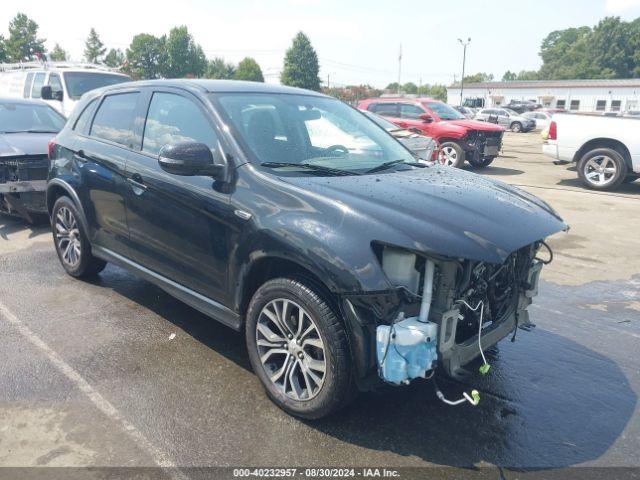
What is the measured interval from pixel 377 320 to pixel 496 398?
1.22 m

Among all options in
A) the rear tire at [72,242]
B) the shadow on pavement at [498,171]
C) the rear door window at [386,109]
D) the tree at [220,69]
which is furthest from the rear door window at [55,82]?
the tree at [220,69]

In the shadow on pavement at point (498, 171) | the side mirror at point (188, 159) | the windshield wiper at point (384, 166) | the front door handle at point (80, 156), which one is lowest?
the shadow on pavement at point (498, 171)

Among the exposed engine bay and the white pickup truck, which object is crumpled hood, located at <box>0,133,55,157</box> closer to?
the exposed engine bay

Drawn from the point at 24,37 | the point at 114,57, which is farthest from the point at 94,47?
the point at 24,37

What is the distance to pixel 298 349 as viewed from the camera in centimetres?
304

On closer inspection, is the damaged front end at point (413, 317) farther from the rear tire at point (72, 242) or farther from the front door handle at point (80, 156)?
the rear tire at point (72, 242)

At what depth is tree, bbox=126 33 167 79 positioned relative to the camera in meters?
94.4

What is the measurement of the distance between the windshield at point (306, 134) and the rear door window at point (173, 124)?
0.61 ft

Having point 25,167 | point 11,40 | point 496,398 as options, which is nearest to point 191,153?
point 496,398

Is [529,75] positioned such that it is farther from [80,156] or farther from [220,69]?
[80,156]

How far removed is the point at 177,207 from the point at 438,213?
1.78 metres

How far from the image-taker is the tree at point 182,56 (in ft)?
317

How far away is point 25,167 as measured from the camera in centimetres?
684

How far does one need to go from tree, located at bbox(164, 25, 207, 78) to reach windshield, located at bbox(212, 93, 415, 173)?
96875 mm
